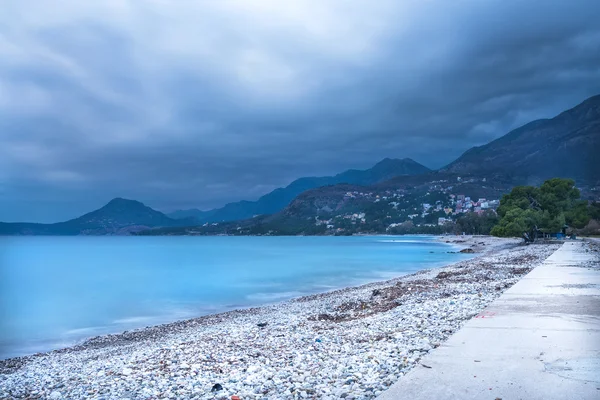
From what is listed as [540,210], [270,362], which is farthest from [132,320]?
[540,210]

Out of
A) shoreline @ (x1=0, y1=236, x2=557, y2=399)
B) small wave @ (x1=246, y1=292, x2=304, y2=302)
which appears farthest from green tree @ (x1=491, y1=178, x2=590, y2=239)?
shoreline @ (x1=0, y1=236, x2=557, y2=399)

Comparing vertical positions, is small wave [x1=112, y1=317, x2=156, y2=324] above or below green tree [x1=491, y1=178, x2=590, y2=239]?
below

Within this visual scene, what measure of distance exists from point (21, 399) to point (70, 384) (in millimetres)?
791

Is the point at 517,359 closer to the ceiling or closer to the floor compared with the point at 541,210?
closer to the floor

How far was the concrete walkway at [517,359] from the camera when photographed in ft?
14.4

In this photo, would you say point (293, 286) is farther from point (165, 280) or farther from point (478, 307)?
point (478, 307)

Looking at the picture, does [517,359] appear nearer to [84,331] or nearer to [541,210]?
[84,331]

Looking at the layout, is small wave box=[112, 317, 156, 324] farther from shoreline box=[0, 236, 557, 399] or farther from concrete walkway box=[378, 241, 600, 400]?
concrete walkway box=[378, 241, 600, 400]

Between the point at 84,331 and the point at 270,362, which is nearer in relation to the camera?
the point at 270,362

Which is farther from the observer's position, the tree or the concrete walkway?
the tree

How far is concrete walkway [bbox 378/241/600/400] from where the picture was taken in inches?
173

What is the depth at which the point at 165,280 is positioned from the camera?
1768 inches

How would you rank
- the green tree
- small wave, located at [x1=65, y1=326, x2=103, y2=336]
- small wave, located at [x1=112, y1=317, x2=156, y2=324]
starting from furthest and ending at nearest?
the green tree → small wave, located at [x1=112, y1=317, x2=156, y2=324] → small wave, located at [x1=65, y1=326, x2=103, y2=336]

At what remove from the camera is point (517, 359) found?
218 inches
